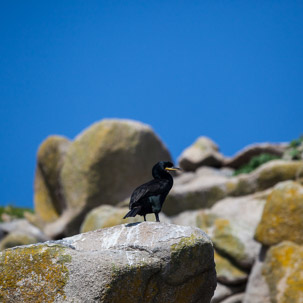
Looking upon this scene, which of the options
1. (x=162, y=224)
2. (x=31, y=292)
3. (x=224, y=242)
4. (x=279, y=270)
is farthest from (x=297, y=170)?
(x=31, y=292)

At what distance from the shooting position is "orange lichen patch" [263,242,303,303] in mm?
10477

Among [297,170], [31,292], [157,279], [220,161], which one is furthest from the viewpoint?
[220,161]

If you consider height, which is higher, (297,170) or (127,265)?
(297,170)

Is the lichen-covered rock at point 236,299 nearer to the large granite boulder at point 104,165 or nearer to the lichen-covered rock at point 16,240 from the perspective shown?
the large granite boulder at point 104,165

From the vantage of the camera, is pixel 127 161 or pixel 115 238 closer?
pixel 115 238

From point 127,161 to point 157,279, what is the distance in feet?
44.3

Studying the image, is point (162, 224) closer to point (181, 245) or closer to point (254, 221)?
point (181, 245)

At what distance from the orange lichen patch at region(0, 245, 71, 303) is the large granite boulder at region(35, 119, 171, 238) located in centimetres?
1353

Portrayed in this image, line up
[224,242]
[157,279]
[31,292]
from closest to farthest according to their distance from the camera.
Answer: [31,292]
[157,279]
[224,242]

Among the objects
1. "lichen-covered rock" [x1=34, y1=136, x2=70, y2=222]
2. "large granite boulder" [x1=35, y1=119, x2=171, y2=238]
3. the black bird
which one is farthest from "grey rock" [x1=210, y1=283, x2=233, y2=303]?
"lichen-covered rock" [x1=34, y1=136, x2=70, y2=222]

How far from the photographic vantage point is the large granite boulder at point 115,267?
198 inches

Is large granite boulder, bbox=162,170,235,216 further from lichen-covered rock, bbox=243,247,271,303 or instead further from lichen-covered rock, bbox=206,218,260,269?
lichen-covered rock, bbox=243,247,271,303

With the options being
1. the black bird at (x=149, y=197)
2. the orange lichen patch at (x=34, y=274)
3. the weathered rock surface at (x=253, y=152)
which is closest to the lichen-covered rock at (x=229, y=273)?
the black bird at (x=149, y=197)

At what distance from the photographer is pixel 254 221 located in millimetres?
14180
